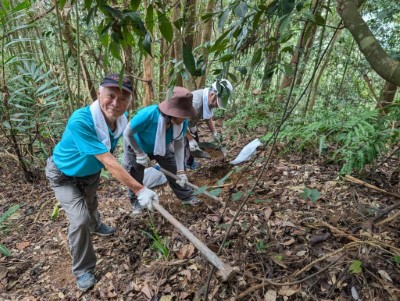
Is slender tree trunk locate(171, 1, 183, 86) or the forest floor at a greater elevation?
slender tree trunk locate(171, 1, 183, 86)

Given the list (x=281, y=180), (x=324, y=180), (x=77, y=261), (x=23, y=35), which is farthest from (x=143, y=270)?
(x=23, y=35)

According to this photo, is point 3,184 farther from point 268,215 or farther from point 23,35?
point 268,215

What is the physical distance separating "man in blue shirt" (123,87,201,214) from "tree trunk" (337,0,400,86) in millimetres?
1923

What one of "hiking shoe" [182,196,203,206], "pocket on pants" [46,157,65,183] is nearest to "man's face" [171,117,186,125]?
"hiking shoe" [182,196,203,206]

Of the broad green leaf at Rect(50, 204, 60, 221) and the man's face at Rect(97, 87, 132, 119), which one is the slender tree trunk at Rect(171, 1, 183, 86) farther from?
the broad green leaf at Rect(50, 204, 60, 221)

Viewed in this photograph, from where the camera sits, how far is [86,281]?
2.59 m

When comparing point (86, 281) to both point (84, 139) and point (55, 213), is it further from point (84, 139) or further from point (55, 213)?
point (55, 213)

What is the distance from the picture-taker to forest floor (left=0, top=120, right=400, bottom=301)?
1985mm

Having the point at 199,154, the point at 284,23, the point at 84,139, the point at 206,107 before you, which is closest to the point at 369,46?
the point at 284,23

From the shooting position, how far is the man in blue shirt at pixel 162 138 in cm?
301

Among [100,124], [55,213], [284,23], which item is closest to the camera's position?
[284,23]

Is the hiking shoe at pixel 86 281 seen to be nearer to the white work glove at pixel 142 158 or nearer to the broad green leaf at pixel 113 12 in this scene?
the white work glove at pixel 142 158

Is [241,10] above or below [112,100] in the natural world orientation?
above

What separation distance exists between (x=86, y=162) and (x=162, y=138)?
93 cm
